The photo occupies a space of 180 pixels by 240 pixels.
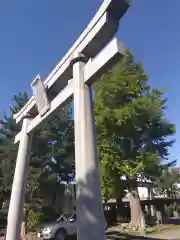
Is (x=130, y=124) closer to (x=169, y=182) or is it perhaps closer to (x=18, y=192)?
(x=18, y=192)

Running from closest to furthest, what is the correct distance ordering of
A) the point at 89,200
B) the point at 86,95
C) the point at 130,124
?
the point at 89,200, the point at 86,95, the point at 130,124

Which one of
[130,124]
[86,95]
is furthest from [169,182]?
[86,95]

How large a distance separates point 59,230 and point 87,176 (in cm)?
1114

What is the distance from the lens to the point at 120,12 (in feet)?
17.4

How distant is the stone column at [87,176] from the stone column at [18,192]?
345 cm

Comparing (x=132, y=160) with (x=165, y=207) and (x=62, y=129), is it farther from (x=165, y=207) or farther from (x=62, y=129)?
(x=165, y=207)

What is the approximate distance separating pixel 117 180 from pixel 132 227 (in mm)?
3334

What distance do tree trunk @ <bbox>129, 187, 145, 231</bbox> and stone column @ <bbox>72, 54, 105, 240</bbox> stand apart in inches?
565

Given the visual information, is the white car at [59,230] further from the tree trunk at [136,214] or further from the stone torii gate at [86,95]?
the stone torii gate at [86,95]

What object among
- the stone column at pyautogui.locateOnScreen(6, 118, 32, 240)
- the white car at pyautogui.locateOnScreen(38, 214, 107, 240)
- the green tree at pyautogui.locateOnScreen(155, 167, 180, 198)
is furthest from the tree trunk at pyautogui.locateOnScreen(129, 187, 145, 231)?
the green tree at pyautogui.locateOnScreen(155, 167, 180, 198)

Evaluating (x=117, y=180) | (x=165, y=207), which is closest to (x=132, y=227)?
(x=117, y=180)

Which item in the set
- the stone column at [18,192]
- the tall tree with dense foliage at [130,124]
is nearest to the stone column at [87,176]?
the stone column at [18,192]

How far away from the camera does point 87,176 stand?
4.67 meters

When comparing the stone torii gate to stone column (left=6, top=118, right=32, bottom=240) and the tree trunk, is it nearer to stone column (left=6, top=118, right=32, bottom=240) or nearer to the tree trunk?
stone column (left=6, top=118, right=32, bottom=240)
